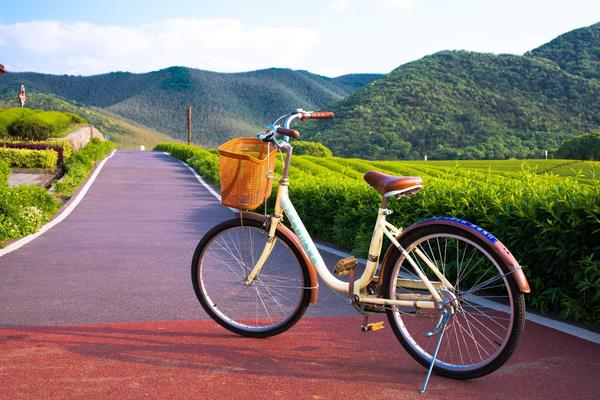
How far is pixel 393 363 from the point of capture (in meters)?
4.26

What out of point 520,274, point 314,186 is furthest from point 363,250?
point 520,274

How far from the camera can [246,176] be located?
4.45 m

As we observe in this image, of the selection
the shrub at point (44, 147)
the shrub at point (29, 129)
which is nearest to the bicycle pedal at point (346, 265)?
the shrub at point (44, 147)

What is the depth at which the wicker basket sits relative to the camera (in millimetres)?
4430

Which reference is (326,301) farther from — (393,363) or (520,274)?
(520,274)

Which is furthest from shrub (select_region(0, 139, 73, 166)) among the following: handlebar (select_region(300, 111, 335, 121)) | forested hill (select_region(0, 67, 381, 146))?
forested hill (select_region(0, 67, 381, 146))

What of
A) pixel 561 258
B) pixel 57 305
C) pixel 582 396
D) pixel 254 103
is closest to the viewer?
pixel 582 396

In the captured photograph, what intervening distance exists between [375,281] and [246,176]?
1085 millimetres

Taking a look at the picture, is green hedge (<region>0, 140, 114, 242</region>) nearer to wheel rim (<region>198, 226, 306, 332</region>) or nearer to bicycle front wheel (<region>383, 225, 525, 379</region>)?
wheel rim (<region>198, 226, 306, 332</region>)

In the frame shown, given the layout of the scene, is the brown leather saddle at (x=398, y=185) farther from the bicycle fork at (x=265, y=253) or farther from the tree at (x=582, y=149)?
the tree at (x=582, y=149)

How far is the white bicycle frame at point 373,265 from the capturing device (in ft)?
13.2

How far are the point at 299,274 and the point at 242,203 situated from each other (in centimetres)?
68

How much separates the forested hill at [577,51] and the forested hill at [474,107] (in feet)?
0.43

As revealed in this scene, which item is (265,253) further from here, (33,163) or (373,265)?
(33,163)
